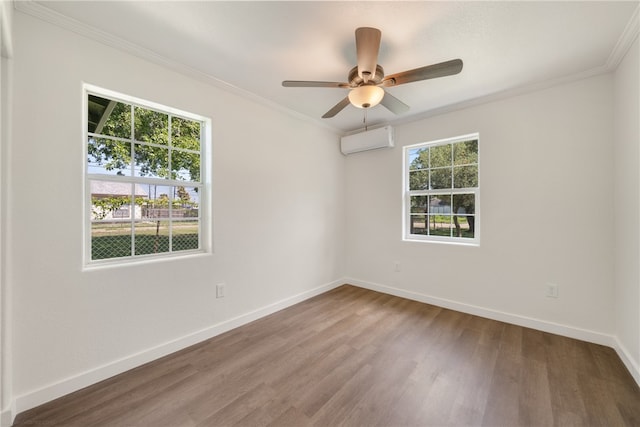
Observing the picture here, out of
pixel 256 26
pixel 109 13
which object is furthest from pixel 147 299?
pixel 256 26

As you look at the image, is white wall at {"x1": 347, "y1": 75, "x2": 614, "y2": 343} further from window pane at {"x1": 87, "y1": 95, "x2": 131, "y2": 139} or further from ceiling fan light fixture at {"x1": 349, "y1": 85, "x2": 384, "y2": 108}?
window pane at {"x1": 87, "y1": 95, "x2": 131, "y2": 139}

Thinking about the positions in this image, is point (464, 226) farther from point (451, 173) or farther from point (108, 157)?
point (108, 157)

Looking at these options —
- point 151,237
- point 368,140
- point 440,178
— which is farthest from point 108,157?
point 440,178

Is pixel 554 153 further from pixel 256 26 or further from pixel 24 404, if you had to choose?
pixel 24 404

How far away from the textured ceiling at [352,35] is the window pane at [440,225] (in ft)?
5.15

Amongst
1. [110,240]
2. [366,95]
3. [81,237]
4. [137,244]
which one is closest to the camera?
[81,237]

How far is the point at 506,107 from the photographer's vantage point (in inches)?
104

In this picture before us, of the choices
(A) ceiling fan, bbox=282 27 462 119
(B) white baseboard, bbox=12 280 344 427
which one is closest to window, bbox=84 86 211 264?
(B) white baseboard, bbox=12 280 344 427

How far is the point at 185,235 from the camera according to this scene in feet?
7.67

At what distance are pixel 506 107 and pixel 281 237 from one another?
115 inches

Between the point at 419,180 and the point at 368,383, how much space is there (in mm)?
2597

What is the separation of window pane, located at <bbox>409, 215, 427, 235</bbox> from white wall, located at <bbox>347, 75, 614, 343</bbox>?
0.80ft

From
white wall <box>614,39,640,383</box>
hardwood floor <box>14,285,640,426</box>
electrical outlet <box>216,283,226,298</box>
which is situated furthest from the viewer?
electrical outlet <box>216,283,226,298</box>

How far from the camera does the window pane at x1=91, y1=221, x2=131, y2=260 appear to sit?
1.84 meters
